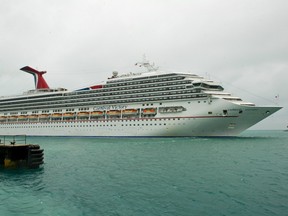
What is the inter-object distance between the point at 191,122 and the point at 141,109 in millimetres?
11815

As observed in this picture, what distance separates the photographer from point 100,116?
60469 millimetres

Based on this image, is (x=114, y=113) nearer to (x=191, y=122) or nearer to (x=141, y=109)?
(x=141, y=109)

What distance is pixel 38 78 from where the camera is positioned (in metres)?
85.1

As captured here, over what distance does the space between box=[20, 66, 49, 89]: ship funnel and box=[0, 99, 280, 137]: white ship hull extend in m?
31.5

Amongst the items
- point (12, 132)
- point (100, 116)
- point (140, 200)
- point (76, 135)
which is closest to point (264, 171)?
point (140, 200)

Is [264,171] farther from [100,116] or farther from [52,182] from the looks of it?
[100,116]

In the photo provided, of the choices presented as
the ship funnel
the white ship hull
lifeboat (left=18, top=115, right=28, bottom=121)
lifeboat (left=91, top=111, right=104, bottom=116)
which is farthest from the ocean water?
the ship funnel

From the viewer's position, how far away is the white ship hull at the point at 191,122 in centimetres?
4597

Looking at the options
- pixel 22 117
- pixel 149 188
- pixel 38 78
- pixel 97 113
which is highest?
pixel 38 78

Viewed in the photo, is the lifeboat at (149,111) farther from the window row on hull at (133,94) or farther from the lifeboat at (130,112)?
the window row on hull at (133,94)

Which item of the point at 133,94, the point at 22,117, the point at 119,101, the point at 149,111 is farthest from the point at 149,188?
the point at 22,117

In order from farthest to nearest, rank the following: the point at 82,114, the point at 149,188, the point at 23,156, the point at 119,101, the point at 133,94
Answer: the point at 82,114 < the point at 119,101 < the point at 133,94 < the point at 23,156 < the point at 149,188

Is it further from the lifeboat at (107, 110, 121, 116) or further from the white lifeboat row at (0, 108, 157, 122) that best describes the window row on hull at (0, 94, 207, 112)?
the lifeboat at (107, 110, 121, 116)

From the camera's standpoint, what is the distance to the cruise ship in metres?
→ 47.0
